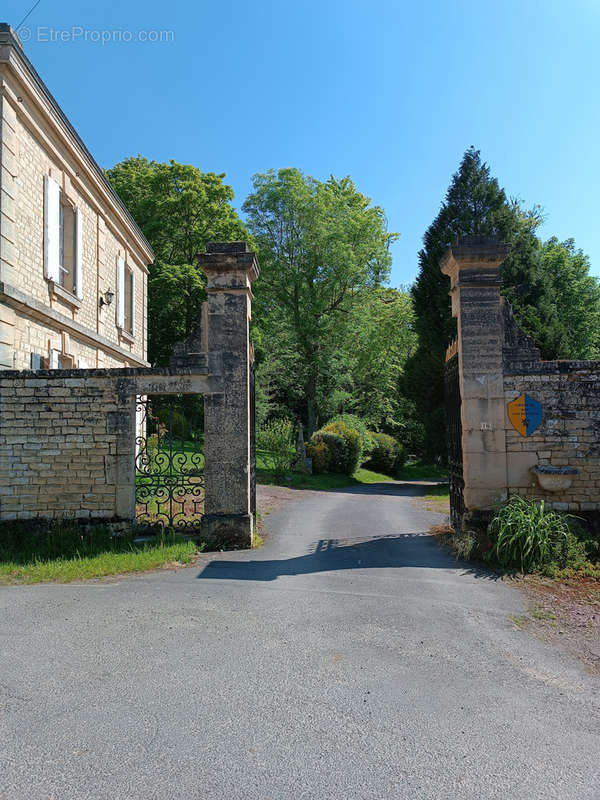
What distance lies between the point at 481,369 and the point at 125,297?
12.0 m

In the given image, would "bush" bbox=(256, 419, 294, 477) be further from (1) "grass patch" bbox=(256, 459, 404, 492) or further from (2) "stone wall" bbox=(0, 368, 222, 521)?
(2) "stone wall" bbox=(0, 368, 222, 521)

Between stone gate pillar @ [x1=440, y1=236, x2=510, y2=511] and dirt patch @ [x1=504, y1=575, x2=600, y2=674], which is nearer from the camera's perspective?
dirt patch @ [x1=504, y1=575, x2=600, y2=674]

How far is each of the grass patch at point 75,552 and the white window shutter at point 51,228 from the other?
514 cm

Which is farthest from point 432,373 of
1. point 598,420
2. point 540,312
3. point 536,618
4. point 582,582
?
point 536,618

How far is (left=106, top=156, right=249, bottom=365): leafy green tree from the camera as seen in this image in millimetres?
23562

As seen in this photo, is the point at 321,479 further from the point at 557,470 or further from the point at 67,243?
the point at 557,470

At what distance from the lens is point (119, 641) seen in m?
4.32

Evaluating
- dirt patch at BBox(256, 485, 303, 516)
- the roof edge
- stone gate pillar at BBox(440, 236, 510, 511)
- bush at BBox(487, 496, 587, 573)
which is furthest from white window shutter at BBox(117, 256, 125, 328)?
bush at BBox(487, 496, 587, 573)

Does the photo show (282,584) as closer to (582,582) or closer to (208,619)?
(208,619)

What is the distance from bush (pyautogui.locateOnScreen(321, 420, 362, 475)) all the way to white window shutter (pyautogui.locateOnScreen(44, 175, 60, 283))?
13.8 meters

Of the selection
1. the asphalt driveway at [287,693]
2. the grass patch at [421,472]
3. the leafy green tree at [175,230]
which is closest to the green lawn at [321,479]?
the grass patch at [421,472]

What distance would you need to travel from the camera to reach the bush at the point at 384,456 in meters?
26.4

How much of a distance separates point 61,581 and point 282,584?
8.04ft

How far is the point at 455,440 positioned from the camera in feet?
27.5
